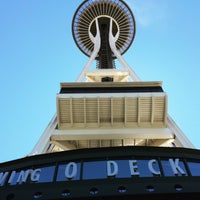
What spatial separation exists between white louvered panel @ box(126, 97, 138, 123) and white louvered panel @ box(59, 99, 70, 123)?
4381 millimetres

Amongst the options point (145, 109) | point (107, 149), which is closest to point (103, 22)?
point (145, 109)

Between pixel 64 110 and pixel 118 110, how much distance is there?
13.1 feet

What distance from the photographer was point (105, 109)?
2534 cm

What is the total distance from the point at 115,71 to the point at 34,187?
89.9 ft

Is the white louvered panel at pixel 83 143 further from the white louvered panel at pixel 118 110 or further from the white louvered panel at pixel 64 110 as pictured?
the white louvered panel at pixel 118 110

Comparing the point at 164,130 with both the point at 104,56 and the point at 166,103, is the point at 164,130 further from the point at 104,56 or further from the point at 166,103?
the point at 104,56

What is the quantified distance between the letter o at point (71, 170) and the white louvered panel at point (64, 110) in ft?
45.1

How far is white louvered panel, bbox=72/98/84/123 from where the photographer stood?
25172 millimetres

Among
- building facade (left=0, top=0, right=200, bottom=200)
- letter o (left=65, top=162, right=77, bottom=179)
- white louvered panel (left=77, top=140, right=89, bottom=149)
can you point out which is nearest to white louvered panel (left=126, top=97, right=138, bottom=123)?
building facade (left=0, top=0, right=200, bottom=200)

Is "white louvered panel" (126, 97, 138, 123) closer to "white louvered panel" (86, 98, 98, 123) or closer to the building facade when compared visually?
the building facade

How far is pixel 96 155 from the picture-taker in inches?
467

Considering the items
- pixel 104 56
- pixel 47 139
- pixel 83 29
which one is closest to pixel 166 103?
pixel 47 139

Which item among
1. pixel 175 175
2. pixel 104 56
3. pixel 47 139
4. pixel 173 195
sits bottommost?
pixel 173 195

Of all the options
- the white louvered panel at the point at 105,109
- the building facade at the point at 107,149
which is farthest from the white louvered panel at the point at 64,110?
the white louvered panel at the point at 105,109
